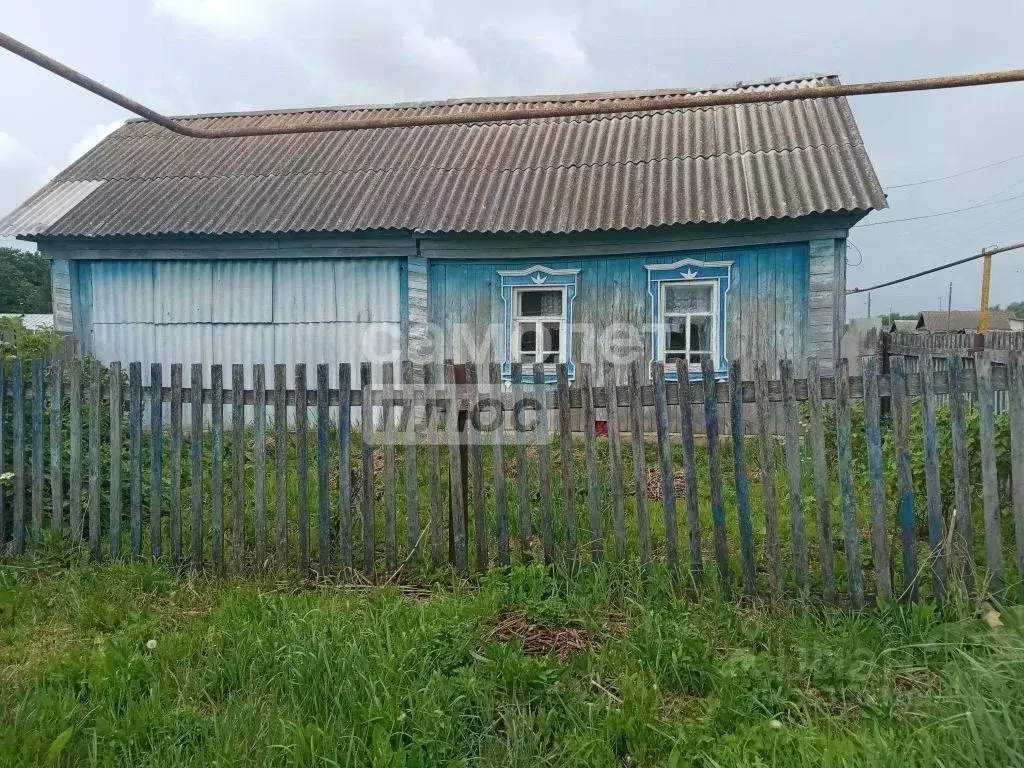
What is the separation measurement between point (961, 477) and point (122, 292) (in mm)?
10658

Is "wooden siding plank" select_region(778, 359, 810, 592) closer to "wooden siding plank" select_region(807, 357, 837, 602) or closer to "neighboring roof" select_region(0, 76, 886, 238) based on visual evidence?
"wooden siding plank" select_region(807, 357, 837, 602)

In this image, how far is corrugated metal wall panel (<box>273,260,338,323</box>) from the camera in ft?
31.6

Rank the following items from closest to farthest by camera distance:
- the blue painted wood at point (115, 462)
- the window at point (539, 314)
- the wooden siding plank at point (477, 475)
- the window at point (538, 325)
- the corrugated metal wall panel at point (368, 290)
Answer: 1. the wooden siding plank at point (477, 475)
2. the blue painted wood at point (115, 462)
3. the window at point (539, 314)
4. the window at point (538, 325)
5. the corrugated metal wall panel at point (368, 290)

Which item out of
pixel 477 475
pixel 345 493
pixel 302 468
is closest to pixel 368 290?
pixel 302 468

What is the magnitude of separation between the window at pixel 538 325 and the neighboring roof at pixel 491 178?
1080mm

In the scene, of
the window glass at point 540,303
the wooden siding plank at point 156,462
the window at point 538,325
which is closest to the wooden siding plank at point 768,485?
the wooden siding plank at point 156,462

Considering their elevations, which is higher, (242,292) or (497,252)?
(497,252)

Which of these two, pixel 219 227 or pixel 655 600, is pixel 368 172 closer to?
pixel 219 227

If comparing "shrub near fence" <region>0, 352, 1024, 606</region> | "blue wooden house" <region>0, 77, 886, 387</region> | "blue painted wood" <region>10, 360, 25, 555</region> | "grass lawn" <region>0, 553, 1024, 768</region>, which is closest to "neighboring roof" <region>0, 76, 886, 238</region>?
"blue wooden house" <region>0, 77, 886, 387</region>

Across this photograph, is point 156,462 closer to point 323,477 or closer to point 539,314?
point 323,477

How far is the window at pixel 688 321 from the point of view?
904 cm

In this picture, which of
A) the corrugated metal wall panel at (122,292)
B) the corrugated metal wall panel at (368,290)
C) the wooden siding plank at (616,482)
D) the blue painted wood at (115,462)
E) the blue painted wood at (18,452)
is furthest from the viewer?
the corrugated metal wall panel at (122,292)

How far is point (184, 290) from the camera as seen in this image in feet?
32.5

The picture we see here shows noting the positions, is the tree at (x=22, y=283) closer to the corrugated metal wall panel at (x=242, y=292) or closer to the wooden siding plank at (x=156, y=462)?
the corrugated metal wall panel at (x=242, y=292)
